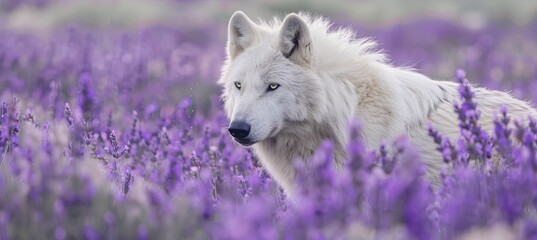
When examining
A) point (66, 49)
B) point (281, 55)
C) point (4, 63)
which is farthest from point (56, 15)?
point (281, 55)

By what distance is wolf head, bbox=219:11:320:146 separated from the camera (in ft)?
14.1

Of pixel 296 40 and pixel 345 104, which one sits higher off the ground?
pixel 296 40

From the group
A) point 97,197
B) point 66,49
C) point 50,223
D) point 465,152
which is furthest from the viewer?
point 66,49

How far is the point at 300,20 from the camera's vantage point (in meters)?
4.53

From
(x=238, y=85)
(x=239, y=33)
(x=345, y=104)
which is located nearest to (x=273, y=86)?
(x=238, y=85)

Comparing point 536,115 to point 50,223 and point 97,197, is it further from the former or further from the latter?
point 50,223

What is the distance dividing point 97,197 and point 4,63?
19.1 ft

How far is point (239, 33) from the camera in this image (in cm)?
494

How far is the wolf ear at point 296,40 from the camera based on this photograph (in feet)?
14.9

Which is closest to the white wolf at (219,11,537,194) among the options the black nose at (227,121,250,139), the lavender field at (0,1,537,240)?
the black nose at (227,121,250,139)

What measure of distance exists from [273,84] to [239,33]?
22.9 inches

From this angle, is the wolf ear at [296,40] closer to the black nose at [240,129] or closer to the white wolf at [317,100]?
the white wolf at [317,100]

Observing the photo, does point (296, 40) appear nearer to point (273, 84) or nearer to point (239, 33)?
point (273, 84)

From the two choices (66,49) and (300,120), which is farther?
(66,49)
